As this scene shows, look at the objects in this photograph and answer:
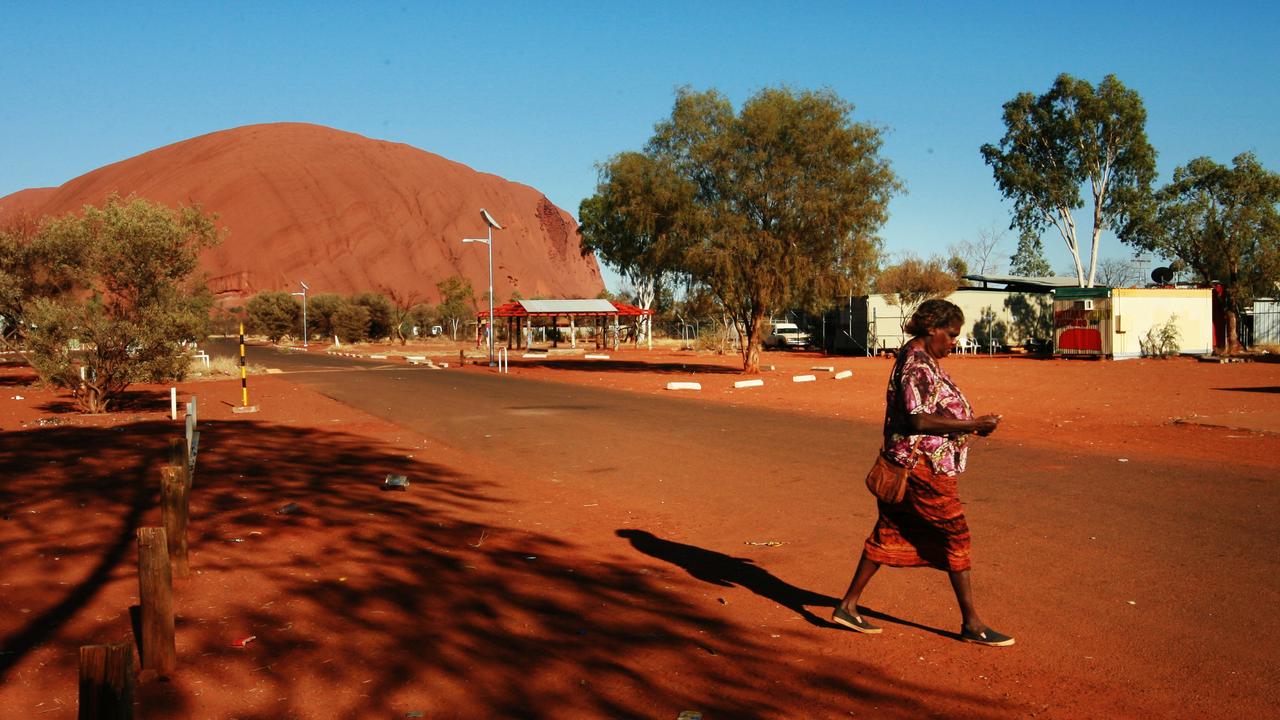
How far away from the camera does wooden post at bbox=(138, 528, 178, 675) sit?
13.8 feet

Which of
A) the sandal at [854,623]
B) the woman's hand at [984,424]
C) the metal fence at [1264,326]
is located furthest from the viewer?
the metal fence at [1264,326]

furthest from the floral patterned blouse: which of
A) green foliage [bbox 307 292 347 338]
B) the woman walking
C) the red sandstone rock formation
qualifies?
the red sandstone rock formation

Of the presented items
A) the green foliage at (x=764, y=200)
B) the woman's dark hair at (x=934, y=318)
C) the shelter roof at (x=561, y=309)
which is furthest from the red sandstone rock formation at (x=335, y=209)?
the woman's dark hair at (x=934, y=318)

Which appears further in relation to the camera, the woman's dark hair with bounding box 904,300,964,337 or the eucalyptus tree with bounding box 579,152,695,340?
the eucalyptus tree with bounding box 579,152,695,340

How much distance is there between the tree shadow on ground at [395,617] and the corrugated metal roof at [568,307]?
45.6 m

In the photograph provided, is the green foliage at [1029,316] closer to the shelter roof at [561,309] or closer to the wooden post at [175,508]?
the shelter roof at [561,309]

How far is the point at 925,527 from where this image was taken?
4875 millimetres

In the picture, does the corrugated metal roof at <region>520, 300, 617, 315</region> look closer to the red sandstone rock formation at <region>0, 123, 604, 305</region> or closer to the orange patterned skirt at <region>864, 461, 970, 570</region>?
the orange patterned skirt at <region>864, 461, 970, 570</region>

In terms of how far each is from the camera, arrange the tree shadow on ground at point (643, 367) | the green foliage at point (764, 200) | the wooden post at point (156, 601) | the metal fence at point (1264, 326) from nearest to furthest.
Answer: the wooden post at point (156, 601), the green foliage at point (764, 200), the tree shadow on ground at point (643, 367), the metal fence at point (1264, 326)

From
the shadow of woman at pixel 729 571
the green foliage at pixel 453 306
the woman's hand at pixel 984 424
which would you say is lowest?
the shadow of woman at pixel 729 571

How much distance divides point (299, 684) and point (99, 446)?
9.99 metres

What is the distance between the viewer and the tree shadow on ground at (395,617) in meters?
4.22

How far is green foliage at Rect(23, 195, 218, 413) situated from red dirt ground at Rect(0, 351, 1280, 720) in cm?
658

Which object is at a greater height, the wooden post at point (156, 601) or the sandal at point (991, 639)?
the wooden post at point (156, 601)
